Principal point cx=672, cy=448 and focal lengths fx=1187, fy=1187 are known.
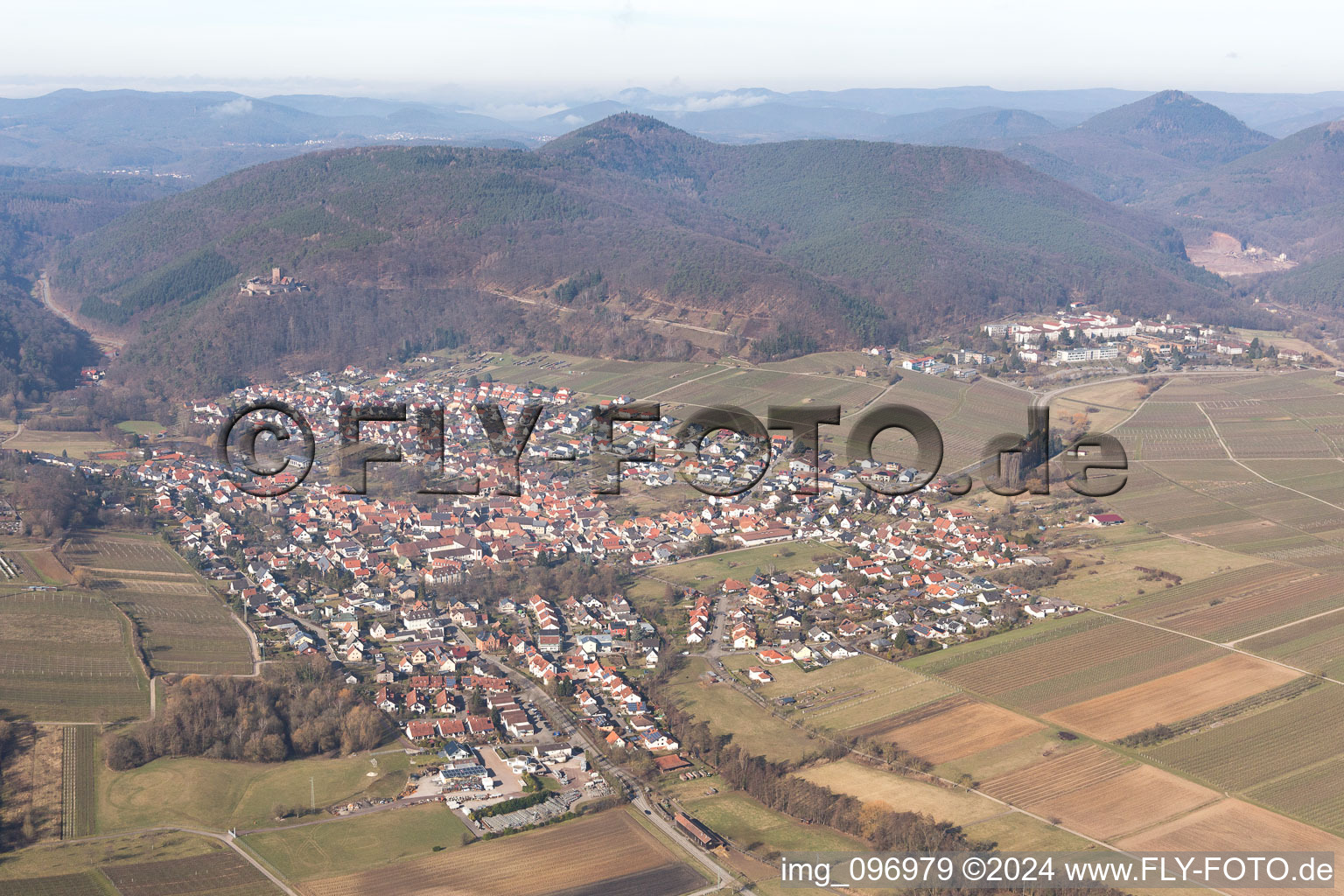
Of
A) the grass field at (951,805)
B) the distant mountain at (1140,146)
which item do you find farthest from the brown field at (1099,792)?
the distant mountain at (1140,146)

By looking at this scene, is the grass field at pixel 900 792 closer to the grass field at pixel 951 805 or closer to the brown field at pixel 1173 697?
the grass field at pixel 951 805

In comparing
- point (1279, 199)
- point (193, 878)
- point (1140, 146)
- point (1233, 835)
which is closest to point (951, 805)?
point (1233, 835)

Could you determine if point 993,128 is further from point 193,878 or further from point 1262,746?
point 193,878

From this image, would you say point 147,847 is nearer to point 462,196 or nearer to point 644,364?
point 644,364

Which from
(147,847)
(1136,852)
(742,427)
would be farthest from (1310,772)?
(742,427)

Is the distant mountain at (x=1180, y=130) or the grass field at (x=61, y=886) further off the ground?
the distant mountain at (x=1180, y=130)

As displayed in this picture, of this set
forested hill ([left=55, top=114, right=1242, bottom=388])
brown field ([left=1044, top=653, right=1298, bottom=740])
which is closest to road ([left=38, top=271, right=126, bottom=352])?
forested hill ([left=55, top=114, right=1242, bottom=388])
